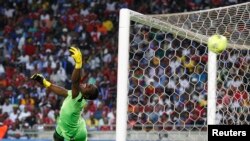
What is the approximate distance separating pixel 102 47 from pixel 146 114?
281 inches

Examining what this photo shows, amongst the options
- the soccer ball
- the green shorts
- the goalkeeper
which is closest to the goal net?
the goalkeeper

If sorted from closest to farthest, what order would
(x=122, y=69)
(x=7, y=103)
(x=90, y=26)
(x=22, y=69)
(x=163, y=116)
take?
(x=122, y=69), (x=163, y=116), (x=7, y=103), (x=22, y=69), (x=90, y=26)

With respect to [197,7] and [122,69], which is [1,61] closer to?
[197,7]

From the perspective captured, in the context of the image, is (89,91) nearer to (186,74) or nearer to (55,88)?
(55,88)

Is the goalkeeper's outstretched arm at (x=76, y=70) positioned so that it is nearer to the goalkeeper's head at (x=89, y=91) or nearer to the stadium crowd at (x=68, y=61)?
the goalkeeper's head at (x=89, y=91)

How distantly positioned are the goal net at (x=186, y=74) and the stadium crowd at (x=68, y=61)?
56 millimetres

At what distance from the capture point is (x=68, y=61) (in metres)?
16.7

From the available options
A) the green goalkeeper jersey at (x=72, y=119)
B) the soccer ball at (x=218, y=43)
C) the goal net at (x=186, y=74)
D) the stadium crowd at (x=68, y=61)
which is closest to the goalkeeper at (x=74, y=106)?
the green goalkeeper jersey at (x=72, y=119)

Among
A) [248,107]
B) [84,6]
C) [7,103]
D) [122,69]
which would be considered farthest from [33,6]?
[122,69]

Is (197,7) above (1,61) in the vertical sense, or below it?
above

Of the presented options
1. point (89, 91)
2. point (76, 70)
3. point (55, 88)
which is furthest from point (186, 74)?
point (76, 70)

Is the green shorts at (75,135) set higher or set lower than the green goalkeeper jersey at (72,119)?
lower

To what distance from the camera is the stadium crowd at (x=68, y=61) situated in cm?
1122

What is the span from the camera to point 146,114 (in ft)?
33.7
